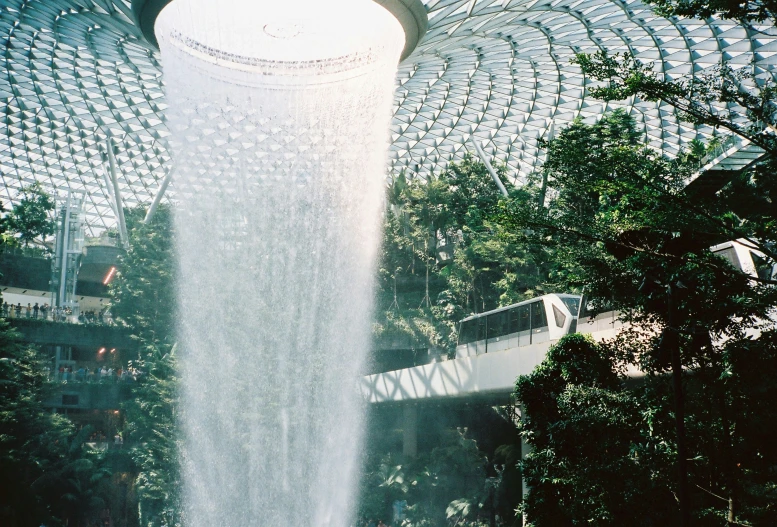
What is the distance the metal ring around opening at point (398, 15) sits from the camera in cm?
2663

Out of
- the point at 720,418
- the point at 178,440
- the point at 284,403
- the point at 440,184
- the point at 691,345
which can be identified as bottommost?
the point at 178,440

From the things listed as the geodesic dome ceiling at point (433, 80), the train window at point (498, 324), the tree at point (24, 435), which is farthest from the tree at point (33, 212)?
the train window at point (498, 324)

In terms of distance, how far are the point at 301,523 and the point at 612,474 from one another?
2542cm

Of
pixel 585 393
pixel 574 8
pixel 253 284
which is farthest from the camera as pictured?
pixel 253 284

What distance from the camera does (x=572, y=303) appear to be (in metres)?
28.8

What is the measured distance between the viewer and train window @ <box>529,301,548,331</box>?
98.9 ft

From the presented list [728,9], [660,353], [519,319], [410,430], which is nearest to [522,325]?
[519,319]

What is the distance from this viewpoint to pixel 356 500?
39.5 meters

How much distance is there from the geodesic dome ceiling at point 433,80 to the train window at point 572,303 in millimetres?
9480

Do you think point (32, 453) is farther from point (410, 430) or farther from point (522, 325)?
point (522, 325)

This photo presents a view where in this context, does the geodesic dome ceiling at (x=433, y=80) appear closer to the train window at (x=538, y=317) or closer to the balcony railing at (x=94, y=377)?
the train window at (x=538, y=317)

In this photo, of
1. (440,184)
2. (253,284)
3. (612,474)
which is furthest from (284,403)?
(612,474)

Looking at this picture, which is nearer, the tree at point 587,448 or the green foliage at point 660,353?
the green foliage at point 660,353

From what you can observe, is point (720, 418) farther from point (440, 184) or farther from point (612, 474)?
point (440, 184)
